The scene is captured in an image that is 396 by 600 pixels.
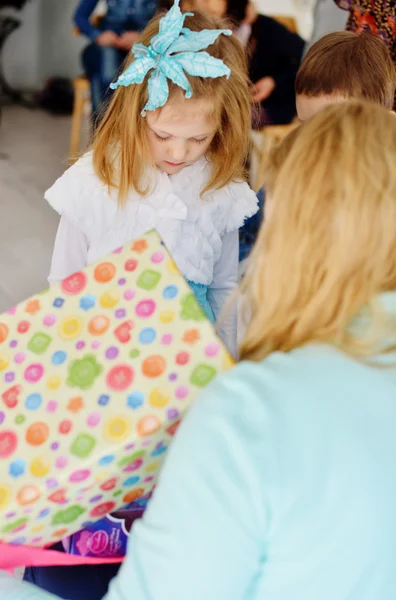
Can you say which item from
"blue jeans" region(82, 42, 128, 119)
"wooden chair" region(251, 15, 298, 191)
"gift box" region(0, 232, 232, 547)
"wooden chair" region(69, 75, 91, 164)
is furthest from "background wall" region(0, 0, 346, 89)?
"gift box" region(0, 232, 232, 547)

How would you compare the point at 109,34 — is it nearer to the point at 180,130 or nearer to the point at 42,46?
the point at 42,46

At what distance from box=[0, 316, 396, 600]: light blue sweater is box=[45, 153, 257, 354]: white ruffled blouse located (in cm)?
61

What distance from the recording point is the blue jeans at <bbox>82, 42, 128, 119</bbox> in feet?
11.1

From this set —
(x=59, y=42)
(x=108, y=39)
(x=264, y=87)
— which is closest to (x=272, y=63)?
(x=264, y=87)

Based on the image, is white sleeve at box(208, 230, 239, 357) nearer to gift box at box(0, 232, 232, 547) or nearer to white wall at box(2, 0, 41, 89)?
gift box at box(0, 232, 232, 547)

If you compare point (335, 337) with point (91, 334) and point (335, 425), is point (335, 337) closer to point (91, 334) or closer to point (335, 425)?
point (335, 425)

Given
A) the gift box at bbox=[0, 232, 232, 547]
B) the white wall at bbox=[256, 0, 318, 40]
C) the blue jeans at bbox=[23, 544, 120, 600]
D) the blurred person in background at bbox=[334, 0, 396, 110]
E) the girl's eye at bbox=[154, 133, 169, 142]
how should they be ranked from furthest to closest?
1. the white wall at bbox=[256, 0, 318, 40]
2. the blurred person in background at bbox=[334, 0, 396, 110]
3. the girl's eye at bbox=[154, 133, 169, 142]
4. the blue jeans at bbox=[23, 544, 120, 600]
5. the gift box at bbox=[0, 232, 232, 547]

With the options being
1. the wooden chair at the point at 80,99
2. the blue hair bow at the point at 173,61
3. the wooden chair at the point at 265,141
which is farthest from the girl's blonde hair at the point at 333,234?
the wooden chair at the point at 80,99

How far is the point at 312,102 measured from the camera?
1.37 meters

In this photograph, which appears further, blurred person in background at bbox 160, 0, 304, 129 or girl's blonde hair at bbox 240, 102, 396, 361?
blurred person in background at bbox 160, 0, 304, 129

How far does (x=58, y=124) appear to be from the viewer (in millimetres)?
4344

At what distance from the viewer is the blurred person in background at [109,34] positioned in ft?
11.1

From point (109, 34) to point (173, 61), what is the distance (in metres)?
2.57

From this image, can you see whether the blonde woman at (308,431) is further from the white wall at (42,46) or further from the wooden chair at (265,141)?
the white wall at (42,46)
